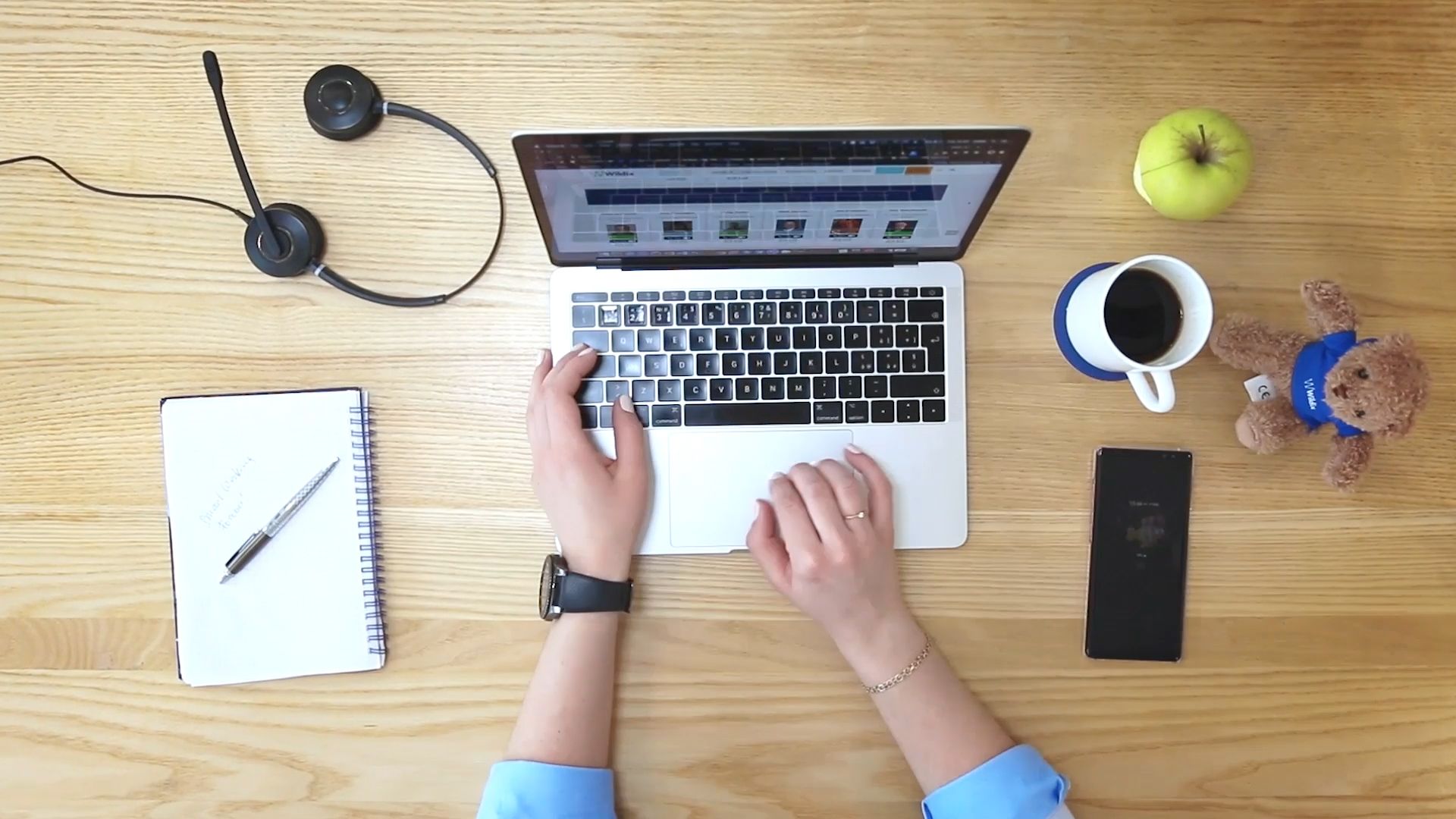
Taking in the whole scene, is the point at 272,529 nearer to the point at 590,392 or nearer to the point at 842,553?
the point at 590,392

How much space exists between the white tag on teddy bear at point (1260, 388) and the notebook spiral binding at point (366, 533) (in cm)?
79

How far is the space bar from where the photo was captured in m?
0.73

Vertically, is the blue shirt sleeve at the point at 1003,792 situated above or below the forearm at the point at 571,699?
below

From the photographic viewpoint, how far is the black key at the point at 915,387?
0.74 meters

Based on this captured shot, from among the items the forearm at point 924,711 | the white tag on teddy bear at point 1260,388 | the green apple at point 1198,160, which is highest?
the green apple at point 1198,160

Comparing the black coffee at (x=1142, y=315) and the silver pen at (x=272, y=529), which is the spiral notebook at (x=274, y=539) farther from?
the black coffee at (x=1142, y=315)

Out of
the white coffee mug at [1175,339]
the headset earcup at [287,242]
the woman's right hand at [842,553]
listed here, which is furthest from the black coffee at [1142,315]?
the headset earcup at [287,242]

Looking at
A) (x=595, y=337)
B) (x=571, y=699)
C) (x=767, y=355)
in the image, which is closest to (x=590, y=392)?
(x=595, y=337)

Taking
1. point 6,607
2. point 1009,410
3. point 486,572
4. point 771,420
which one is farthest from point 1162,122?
point 6,607

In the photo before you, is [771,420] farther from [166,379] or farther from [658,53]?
[166,379]

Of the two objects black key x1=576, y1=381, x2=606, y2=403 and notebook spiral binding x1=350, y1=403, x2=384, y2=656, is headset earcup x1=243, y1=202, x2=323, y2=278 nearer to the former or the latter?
notebook spiral binding x1=350, y1=403, x2=384, y2=656

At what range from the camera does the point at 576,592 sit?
705 mm

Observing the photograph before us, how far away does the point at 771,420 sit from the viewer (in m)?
0.73

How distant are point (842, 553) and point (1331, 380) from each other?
1.33 ft
